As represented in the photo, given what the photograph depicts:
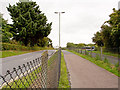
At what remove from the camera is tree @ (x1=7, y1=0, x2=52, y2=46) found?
31.2 m

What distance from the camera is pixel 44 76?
2416mm

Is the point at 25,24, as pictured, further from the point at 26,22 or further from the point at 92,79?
the point at 92,79

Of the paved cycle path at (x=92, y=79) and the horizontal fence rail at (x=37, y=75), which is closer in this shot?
the horizontal fence rail at (x=37, y=75)

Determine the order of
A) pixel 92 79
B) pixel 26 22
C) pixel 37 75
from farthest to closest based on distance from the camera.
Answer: pixel 26 22
pixel 92 79
pixel 37 75

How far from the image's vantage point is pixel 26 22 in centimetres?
3102

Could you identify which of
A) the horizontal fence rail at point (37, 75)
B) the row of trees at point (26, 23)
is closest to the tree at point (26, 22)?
the row of trees at point (26, 23)

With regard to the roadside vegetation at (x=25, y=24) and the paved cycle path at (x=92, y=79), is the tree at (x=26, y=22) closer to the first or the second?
the roadside vegetation at (x=25, y=24)

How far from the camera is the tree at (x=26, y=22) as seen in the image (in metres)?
31.2

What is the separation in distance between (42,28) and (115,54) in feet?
74.9

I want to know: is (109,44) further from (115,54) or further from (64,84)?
(64,84)

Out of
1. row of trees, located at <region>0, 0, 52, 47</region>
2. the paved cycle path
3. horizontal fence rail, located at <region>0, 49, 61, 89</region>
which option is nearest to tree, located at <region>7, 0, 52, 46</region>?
row of trees, located at <region>0, 0, 52, 47</region>

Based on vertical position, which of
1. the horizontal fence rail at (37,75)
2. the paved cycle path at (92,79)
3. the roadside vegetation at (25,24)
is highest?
the roadside vegetation at (25,24)

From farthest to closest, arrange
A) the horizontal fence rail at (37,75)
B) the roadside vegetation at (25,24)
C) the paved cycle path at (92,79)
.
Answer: the roadside vegetation at (25,24) < the paved cycle path at (92,79) < the horizontal fence rail at (37,75)

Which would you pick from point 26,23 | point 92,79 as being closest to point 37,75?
point 92,79
